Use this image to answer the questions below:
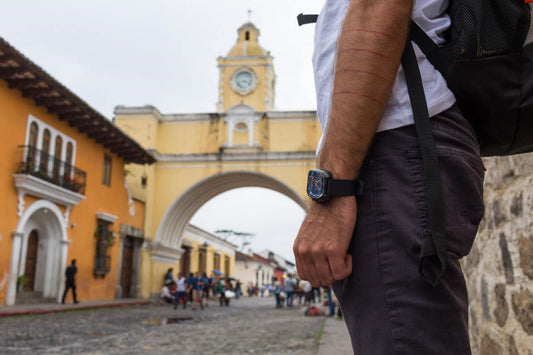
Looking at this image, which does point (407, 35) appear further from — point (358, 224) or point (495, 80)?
point (358, 224)

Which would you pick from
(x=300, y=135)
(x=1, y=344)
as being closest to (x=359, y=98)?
(x=1, y=344)

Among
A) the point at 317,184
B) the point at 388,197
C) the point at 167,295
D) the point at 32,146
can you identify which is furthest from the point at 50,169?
the point at 388,197

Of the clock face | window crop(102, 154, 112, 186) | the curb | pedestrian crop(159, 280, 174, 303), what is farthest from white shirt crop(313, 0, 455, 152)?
the clock face

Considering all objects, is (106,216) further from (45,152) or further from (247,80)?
(247,80)

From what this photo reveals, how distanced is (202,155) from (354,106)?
18.8 m

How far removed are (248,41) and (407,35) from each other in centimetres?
2376

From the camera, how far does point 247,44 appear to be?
924 inches

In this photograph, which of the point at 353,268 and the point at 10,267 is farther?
the point at 10,267

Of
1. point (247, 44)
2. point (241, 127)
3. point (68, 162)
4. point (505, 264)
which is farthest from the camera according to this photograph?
point (247, 44)

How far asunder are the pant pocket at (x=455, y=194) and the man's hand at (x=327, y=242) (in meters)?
0.13

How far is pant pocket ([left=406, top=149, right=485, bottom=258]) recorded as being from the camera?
2.96ft

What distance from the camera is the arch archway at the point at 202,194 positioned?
64.2 feet

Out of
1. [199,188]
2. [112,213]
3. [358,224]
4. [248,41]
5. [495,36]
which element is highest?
[248,41]

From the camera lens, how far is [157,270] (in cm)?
1958
